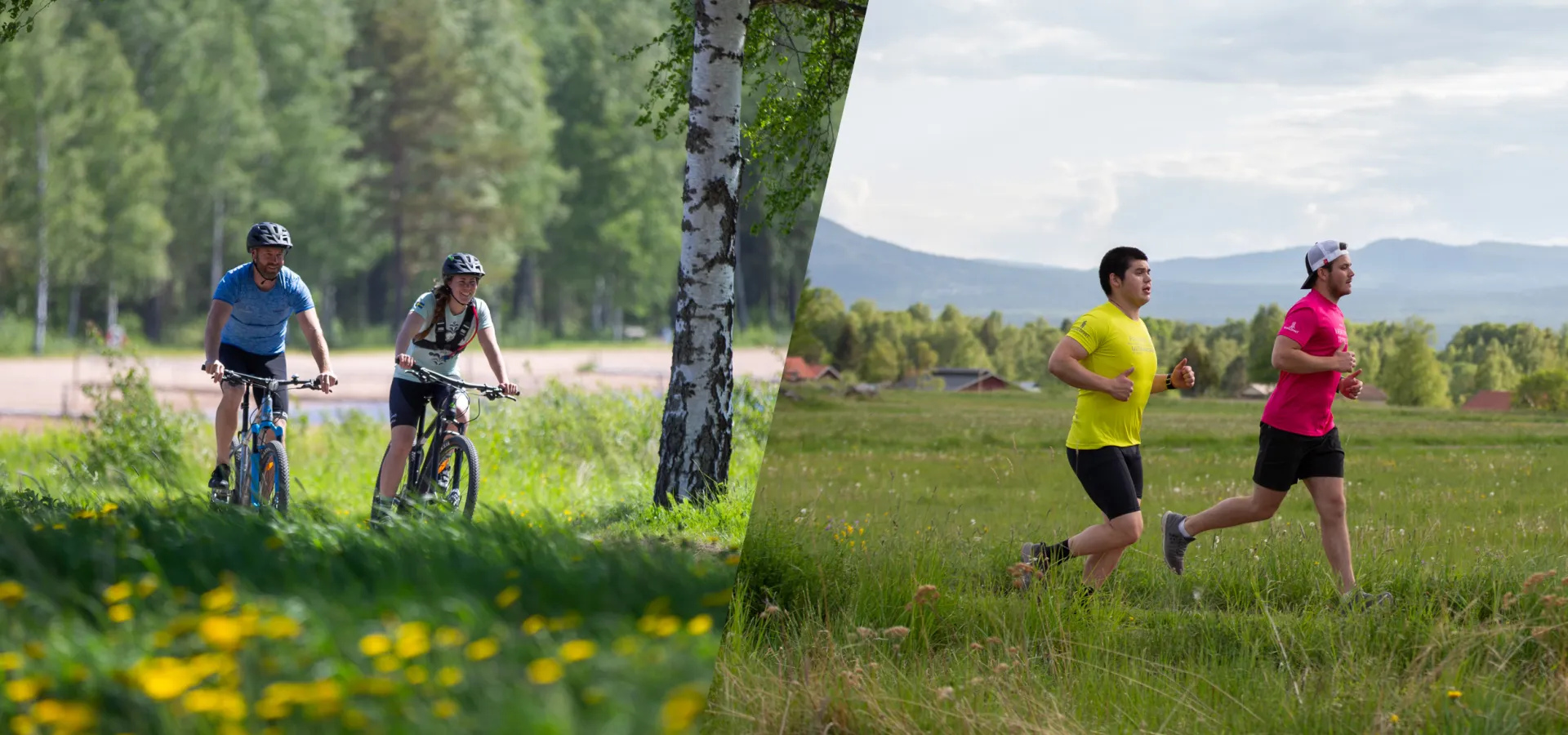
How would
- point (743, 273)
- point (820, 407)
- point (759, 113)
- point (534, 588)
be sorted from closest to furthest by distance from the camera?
1. point (534, 588)
2. point (759, 113)
3. point (820, 407)
4. point (743, 273)

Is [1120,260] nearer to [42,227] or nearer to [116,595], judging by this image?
[116,595]

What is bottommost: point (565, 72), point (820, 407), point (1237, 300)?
point (820, 407)

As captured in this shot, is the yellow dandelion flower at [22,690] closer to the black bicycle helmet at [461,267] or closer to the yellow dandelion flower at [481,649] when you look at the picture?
the yellow dandelion flower at [481,649]

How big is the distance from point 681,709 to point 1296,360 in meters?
3.99

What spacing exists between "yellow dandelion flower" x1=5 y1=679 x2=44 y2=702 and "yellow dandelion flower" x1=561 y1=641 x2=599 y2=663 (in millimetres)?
592

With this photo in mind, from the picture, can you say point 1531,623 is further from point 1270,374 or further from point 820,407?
point 820,407

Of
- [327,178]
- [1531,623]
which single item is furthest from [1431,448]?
[327,178]

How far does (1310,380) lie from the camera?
499 cm

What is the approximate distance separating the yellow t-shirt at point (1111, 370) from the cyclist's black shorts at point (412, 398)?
10.8ft

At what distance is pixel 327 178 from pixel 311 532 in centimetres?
1837

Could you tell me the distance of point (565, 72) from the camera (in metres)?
25.4

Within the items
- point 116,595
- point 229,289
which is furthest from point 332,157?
point 116,595

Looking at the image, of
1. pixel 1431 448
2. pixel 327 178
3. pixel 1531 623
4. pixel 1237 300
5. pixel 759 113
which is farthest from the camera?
pixel 327 178

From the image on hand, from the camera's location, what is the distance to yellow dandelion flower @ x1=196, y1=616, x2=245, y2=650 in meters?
1.51
